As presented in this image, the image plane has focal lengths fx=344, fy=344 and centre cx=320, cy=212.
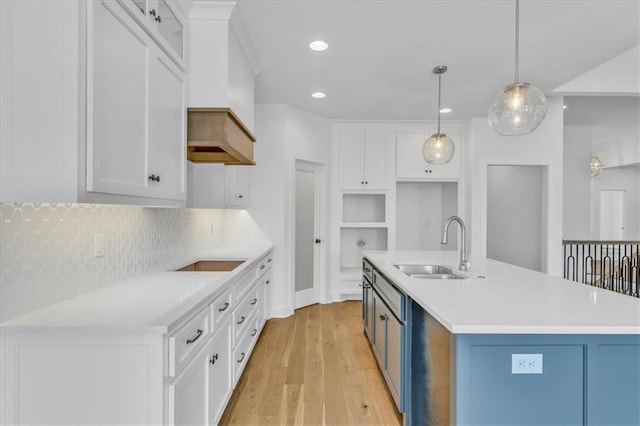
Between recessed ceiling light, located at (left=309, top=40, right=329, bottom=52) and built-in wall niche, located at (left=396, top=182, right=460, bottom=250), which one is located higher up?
recessed ceiling light, located at (left=309, top=40, right=329, bottom=52)

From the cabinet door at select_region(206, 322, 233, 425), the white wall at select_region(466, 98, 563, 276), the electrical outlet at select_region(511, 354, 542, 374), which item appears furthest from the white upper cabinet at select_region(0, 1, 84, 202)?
the white wall at select_region(466, 98, 563, 276)

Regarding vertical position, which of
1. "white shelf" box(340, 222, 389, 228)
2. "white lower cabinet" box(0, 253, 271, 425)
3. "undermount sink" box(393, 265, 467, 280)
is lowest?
"white lower cabinet" box(0, 253, 271, 425)

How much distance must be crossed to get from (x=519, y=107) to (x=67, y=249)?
9.07 ft

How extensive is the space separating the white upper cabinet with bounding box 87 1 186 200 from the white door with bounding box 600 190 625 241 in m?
8.80

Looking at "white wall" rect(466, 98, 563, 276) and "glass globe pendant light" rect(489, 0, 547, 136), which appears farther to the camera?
"white wall" rect(466, 98, 563, 276)

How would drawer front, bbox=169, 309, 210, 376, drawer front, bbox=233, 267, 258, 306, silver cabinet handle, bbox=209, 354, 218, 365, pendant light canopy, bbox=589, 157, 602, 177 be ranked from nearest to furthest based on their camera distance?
drawer front, bbox=169, 309, 210, 376 < silver cabinet handle, bbox=209, 354, 218, 365 < drawer front, bbox=233, 267, 258, 306 < pendant light canopy, bbox=589, 157, 602, 177

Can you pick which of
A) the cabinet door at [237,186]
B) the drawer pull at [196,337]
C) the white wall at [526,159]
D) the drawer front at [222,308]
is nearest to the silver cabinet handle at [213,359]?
the drawer front at [222,308]

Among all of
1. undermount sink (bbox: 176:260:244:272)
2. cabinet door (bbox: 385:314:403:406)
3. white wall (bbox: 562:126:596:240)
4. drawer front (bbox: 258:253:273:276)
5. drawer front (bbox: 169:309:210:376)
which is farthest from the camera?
white wall (bbox: 562:126:596:240)

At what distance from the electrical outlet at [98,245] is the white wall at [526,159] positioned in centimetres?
451

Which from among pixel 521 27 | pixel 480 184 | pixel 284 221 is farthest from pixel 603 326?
pixel 480 184

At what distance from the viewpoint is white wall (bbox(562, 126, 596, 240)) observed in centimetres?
655

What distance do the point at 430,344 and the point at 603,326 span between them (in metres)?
0.74

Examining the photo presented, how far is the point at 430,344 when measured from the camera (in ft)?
5.85

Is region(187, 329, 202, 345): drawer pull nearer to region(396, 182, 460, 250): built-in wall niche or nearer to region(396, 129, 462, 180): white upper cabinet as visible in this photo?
region(396, 129, 462, 180): white upper cabinet
